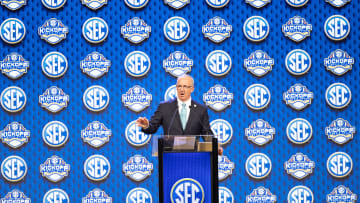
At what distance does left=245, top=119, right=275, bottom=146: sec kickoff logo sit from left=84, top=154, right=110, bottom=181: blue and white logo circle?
166 centimetres

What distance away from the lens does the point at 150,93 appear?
193 inches

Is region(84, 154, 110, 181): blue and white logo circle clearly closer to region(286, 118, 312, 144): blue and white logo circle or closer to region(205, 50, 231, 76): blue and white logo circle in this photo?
region(205, 50, 231, 76): blue and white logo circle

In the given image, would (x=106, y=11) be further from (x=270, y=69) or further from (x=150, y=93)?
(x=270, y=69)

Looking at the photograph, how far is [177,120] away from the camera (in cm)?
373

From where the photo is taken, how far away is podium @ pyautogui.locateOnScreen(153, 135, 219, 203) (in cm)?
273

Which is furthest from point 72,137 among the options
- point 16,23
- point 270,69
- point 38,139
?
point 270,69

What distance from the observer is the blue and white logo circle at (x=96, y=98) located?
4.92 meters

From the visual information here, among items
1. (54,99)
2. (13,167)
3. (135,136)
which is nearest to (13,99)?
(54,99)

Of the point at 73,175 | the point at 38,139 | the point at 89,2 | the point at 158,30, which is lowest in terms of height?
the point at 73,175

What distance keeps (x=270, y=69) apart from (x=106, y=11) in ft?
6.63

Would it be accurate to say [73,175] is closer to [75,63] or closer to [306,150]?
[75,63]

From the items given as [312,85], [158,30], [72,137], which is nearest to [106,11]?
[158,30]

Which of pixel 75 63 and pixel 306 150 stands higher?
pixel 75 63

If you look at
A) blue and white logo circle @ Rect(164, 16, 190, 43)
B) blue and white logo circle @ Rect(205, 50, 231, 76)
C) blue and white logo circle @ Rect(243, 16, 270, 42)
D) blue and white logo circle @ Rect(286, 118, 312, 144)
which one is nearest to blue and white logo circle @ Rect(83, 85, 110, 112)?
blue and white logo circle @ Rect(164, 16, 190, 43)
